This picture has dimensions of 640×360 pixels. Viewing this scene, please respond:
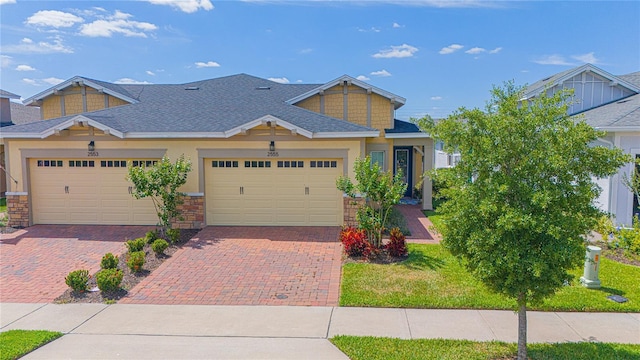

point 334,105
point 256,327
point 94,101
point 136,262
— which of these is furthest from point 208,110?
point 256,327

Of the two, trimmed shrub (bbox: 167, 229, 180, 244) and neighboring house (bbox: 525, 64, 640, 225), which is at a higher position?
neighboring house (bbox: 525, 64, 640, 225)

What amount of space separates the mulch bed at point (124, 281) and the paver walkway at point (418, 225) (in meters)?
6.44

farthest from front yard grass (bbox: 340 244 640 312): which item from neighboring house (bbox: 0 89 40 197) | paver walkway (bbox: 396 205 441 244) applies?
neighboring house (bbox: 0 89 40 197)

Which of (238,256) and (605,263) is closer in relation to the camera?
(605,263)

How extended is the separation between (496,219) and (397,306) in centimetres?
298

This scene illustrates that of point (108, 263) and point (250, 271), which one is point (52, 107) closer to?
point (108, 263)

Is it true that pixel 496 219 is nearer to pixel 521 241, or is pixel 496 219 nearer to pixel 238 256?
pixel 521 241

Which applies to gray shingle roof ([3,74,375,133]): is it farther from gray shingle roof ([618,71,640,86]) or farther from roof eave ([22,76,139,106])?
gray shingle roof ([618,71,640,86])

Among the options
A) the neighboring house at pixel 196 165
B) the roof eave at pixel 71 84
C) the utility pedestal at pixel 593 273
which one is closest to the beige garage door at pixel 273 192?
the neighboring house at pixel 196 165

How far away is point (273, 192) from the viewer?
43.9 ft

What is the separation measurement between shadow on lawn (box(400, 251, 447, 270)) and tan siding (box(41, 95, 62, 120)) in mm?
16244

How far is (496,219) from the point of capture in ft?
15.7

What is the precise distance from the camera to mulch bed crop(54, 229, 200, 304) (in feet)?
24.8

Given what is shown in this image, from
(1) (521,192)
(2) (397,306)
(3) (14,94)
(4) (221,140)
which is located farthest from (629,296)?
(3) (14,94)
